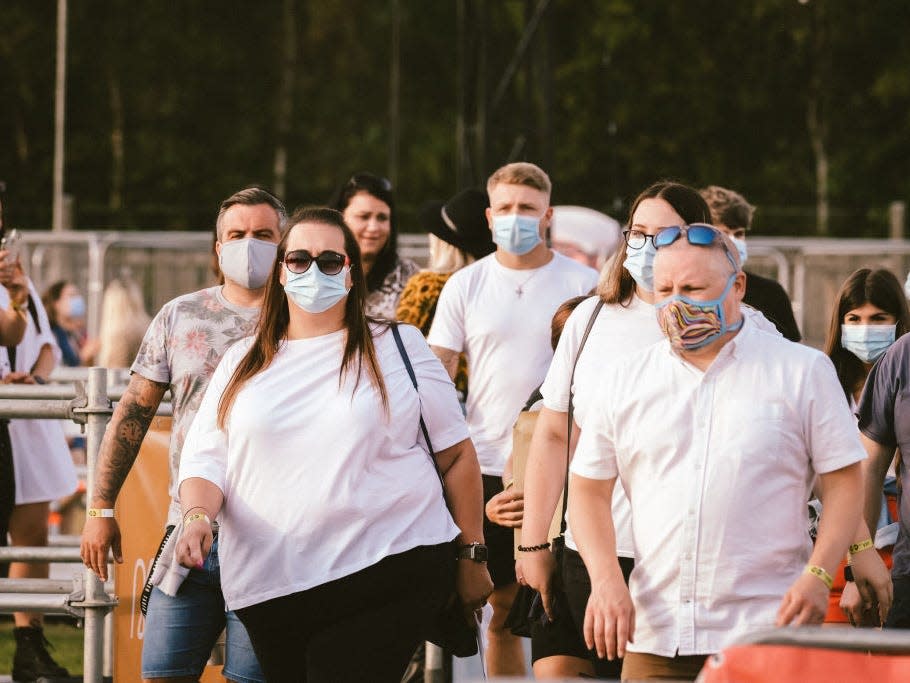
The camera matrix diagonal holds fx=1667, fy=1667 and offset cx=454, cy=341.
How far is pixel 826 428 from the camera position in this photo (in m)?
3.55

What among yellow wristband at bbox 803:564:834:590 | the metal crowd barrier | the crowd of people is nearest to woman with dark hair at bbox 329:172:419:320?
the metal crowd barrier

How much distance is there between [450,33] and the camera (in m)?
40.5

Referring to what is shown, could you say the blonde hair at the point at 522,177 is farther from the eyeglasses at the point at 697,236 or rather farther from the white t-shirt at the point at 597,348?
the eyeglasses at the point at 697,236

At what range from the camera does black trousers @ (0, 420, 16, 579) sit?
7.05 m

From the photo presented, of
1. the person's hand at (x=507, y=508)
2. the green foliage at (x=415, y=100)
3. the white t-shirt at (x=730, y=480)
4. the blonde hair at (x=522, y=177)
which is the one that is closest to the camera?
the white t-shirt at (x=730, y=480)

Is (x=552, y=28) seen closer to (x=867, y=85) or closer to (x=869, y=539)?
(x=869, y=539)

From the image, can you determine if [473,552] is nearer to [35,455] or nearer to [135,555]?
[135,555]

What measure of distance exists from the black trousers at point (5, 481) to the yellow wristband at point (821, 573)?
443cm

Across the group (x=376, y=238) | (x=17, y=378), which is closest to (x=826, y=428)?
(x=376, y=238)

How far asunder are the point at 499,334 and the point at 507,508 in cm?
114

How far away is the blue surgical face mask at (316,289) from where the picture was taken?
4.20 meters

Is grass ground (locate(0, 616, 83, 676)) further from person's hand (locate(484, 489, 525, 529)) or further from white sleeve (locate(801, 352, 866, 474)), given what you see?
white sleeve (locate(801, 352, 866, 474))

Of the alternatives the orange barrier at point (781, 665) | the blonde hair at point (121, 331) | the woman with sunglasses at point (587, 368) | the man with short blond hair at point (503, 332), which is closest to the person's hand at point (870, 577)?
the woman with sunglasses at point (587, 368)

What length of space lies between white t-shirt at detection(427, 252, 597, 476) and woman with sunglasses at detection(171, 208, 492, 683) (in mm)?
1707
